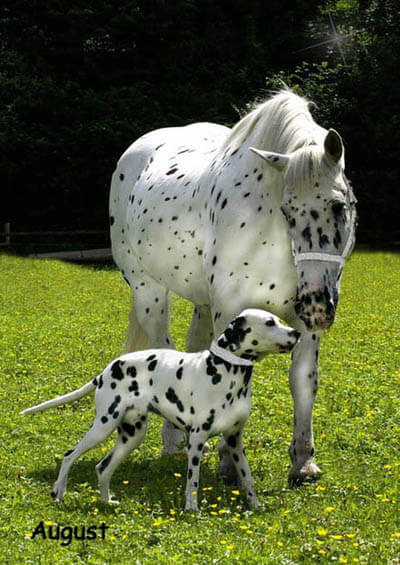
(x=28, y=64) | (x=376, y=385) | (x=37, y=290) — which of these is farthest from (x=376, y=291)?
(x=28, y=64)

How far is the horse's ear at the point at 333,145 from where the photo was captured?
5496mm

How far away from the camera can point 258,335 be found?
5.43 meters

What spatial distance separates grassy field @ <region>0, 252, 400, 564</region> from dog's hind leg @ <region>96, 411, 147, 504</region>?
0.20 m

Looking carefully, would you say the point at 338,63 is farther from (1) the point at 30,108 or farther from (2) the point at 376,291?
(2) the point at 376,291

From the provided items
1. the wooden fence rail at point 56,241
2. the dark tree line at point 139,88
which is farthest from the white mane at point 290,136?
the dark tree line at point 139,88

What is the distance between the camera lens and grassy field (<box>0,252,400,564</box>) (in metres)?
4.98

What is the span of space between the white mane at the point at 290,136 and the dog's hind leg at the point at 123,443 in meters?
2.03

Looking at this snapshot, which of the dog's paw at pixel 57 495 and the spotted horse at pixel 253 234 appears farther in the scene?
the dog's paw at pixel 57 495

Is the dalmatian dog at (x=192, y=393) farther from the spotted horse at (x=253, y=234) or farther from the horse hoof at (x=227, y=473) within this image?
the horse hoof at (x=227, y=473)

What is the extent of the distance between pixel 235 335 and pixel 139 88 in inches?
1133

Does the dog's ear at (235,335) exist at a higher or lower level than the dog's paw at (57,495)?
higher

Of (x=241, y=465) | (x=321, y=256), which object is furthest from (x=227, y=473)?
(x=321, y=256)

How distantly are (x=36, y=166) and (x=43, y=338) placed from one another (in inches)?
729

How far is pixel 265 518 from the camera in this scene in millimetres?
5469
